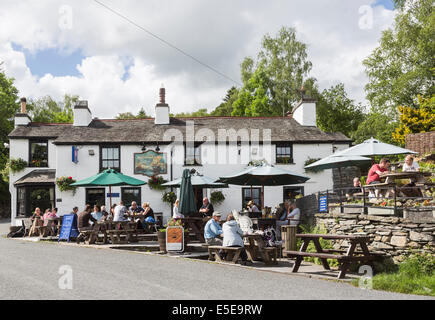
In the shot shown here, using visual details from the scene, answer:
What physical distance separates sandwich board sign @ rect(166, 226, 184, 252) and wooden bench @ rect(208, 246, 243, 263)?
52.1 inches

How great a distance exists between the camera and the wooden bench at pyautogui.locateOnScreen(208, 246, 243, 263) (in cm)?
1104

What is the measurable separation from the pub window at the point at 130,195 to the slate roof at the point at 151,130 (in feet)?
8.38

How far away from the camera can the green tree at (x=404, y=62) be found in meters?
31.4

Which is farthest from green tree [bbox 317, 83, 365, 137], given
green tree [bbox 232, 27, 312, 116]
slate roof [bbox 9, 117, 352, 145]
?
slate roof [bbox 9, 117, 352, 145]

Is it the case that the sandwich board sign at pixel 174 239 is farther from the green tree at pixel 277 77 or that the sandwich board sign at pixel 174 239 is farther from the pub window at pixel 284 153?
the green tree at pixel 277 77

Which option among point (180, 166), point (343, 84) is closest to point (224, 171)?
point (180, 166)

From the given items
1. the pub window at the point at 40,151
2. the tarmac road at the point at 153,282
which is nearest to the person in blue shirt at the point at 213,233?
the tarmac road at the point at 153,282

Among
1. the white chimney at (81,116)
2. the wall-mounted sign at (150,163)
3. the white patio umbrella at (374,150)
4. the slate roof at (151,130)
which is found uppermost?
the white chimney at (81,116)

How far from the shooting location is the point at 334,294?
24.7ft

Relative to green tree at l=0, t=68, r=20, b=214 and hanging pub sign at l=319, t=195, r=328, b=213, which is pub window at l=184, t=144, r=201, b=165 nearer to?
hanging pub sign at l=319, t=195, r=328, b=213

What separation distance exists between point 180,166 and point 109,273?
49.0 ft

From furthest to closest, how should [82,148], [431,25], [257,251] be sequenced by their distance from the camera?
[431,25], [82,148], [257,251]

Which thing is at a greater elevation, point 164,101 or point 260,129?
point 164,101
